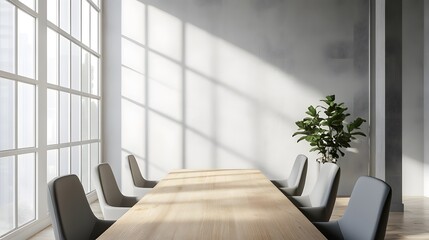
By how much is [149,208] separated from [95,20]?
5.38 m

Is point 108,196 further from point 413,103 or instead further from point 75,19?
point 413,103

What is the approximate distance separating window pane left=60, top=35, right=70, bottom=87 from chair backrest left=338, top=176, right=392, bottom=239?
4.21 meters

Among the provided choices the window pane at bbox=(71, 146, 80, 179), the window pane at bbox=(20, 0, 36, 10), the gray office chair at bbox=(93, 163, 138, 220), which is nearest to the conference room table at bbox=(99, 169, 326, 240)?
the gray office chair at bbox=(93, 163, 138, 220)

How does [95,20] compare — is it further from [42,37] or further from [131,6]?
[42,37]

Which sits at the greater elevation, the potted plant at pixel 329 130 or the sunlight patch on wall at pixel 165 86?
the sunlight patch on wall at pixel 165 86

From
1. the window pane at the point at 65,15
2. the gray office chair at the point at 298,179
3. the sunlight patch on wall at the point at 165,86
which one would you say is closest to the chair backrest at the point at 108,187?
the gray office chair at the point at 298,179

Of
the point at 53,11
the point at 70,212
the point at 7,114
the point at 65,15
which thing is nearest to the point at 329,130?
the point at 65,15

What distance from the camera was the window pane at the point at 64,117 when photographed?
19.6ft

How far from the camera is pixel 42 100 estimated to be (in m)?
5.25

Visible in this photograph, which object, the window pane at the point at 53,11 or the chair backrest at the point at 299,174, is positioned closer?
the chair backrest at the point at 299,174

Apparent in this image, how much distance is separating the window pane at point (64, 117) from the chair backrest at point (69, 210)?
132 inches

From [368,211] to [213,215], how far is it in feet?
2.43

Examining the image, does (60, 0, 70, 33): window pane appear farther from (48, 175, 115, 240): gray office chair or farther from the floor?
(48, 175, 115, 240): gray office chair

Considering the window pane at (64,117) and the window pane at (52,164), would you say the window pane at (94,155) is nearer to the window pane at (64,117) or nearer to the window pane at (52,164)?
the window pane at (64,117)
